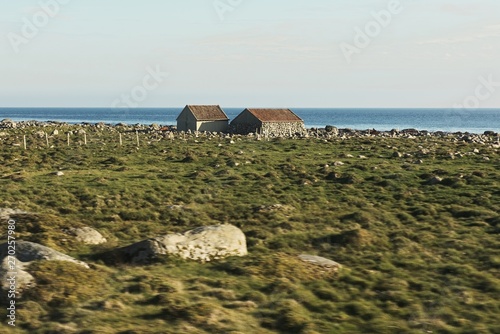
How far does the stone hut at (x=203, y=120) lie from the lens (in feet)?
253

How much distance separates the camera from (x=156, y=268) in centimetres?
1542

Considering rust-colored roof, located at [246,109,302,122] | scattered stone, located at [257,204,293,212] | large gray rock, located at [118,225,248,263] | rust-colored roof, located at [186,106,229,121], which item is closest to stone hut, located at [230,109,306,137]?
rust-colored roof, located at [246,109,302,122]

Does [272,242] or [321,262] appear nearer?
[321,262]

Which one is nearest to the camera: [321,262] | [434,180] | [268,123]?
[321,262]

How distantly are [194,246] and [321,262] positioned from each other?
3.86 meters

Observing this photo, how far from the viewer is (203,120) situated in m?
77.2

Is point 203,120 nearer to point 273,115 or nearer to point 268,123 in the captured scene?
point 268,123

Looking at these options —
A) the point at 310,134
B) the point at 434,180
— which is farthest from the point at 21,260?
the point at 310,134

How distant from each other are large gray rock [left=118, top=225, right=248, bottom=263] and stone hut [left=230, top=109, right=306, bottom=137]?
182ft

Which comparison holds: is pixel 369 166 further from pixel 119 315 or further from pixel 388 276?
pixel 119 315

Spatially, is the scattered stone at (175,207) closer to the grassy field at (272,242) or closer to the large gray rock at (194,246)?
the grassy field at (272,242)

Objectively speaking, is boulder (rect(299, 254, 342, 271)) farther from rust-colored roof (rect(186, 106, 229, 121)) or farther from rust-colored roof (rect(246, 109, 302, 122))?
rust-colored roof (rect(186, 106, 229, 121))

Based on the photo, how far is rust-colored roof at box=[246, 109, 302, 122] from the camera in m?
74.4

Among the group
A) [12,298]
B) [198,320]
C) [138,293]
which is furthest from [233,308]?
[12,298]
